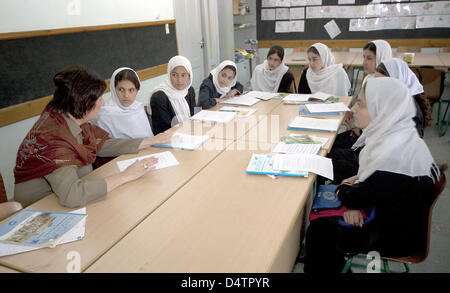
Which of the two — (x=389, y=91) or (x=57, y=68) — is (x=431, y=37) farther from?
(x=57, y=68)

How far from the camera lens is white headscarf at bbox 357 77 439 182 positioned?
1.34 metres

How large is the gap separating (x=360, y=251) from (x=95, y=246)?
1130 millimetres

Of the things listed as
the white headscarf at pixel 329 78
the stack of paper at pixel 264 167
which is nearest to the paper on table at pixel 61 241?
the stack of paper at pixel 264 167

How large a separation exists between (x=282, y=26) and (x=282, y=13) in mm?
247

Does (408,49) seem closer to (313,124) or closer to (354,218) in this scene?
(313,124)

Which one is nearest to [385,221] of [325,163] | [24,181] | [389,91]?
[325,163]

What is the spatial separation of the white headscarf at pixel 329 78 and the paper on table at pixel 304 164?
1.85 meters

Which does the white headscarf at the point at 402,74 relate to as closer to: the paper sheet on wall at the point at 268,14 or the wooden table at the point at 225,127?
the wooden table at the point at 225,127

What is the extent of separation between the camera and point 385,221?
4.59ft

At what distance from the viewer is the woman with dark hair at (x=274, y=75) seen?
142 inches

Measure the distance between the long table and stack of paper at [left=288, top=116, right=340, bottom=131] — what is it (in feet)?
2.03

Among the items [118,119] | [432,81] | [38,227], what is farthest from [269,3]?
[38,227]

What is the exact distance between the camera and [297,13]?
6.36 meters

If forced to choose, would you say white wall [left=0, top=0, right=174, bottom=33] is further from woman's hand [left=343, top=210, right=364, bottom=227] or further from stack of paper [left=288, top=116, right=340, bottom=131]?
woman's hand [left=343, top=210, right=364, bottom=227]
